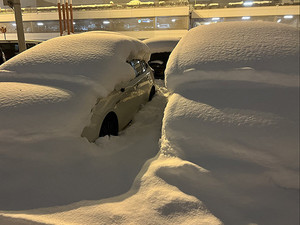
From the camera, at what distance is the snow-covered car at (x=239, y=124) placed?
6.29ft

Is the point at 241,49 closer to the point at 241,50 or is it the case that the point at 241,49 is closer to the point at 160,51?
the point at 241,50

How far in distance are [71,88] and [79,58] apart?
0.55m

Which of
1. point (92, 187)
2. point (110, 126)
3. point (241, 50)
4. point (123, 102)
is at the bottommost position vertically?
point (92, 187)

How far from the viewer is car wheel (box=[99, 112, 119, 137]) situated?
125 inches

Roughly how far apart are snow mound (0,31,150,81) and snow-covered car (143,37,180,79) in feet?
13.8

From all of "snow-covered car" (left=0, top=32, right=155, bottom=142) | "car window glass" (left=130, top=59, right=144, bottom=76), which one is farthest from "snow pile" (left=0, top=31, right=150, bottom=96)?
"car window glass" (left=130, top=59, right=144, bottom=76)

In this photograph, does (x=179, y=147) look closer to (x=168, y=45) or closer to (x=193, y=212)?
(x=193, y=212)

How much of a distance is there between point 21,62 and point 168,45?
5230 millimetres

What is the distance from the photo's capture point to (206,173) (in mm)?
2074

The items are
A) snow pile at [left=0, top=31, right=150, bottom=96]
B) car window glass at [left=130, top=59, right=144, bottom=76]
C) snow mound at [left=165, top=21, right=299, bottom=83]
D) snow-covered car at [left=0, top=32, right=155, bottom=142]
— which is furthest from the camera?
car window glass at [left=130, top=59, right=144, bottom=76]

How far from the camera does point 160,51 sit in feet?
25.6

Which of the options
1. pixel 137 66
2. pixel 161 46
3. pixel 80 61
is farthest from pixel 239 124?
pixel 161 46

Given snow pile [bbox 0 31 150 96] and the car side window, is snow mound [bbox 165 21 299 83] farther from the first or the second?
the car side window

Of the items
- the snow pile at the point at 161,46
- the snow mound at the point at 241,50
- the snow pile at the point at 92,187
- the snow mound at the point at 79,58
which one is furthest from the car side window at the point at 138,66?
the snow pile at the point at 161,46
